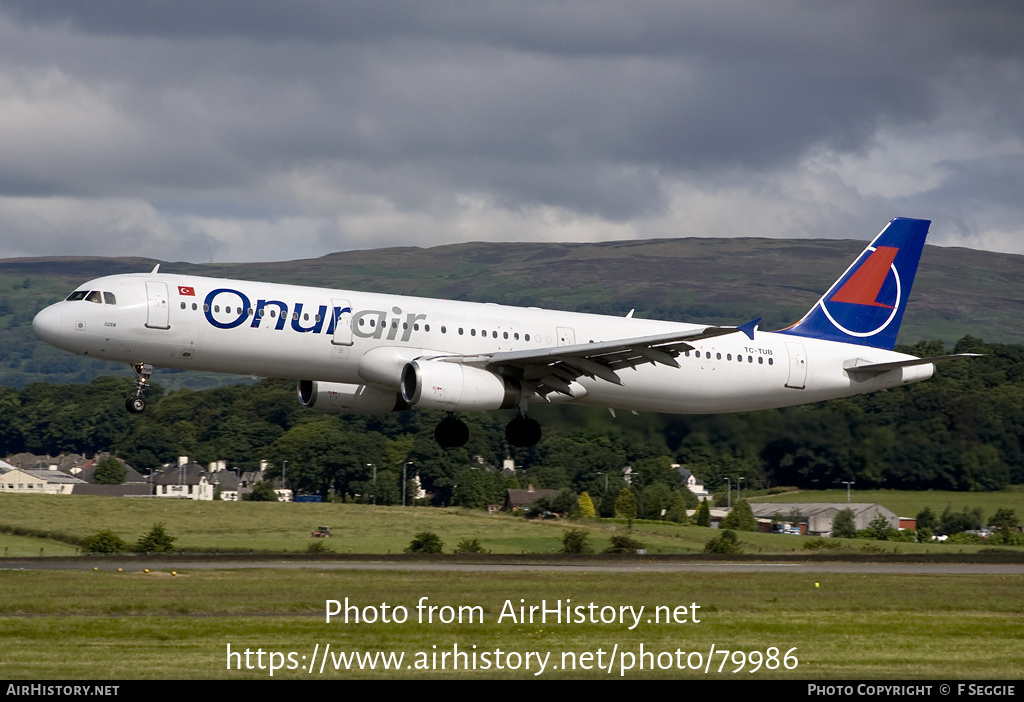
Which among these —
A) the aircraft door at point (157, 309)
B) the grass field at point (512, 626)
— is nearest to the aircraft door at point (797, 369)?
the grass field at point (512, 626)

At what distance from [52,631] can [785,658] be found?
18595 millimetres

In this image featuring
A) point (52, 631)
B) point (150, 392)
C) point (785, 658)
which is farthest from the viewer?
point (150, 392)

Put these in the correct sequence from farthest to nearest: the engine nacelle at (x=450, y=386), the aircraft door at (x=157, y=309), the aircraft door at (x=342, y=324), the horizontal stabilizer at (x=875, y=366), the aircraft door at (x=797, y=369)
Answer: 1. the aircraft door at (x=797, y=369)
2. the horizontal stabilizer at (x=875, y=366)
3. the aircraft door at (x=342, y=324)
4. the engine nacelle at (x=450, y=386)
5. the aircraft door at (x=157, y=309)

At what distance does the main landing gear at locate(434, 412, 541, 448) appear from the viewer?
41719mm

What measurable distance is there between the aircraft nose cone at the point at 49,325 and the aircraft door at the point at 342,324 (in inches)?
302

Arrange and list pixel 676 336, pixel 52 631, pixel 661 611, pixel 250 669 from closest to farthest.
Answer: pixel 250 669 → pixel 52 631 → pixel 676 336 → pixel 661 611

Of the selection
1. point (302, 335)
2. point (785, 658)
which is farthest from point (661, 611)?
point (302, 335)

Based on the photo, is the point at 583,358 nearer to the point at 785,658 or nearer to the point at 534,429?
the point at 534,429

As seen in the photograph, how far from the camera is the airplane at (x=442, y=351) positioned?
37.2 m

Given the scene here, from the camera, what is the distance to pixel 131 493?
501 ft

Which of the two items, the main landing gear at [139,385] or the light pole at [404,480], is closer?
the main landing gear at [139,385]

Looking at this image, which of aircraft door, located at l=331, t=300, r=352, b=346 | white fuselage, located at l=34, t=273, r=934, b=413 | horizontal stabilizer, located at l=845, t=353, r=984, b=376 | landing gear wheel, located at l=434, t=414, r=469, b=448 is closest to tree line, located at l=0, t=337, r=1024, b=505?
horizontal stabilizer, located at l=845, t=353, r=984, b=376

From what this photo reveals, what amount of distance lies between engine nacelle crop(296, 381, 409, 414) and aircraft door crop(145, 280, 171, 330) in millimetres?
6045

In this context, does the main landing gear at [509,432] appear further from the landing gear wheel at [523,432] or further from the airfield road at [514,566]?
the airfield road at [514,566]
